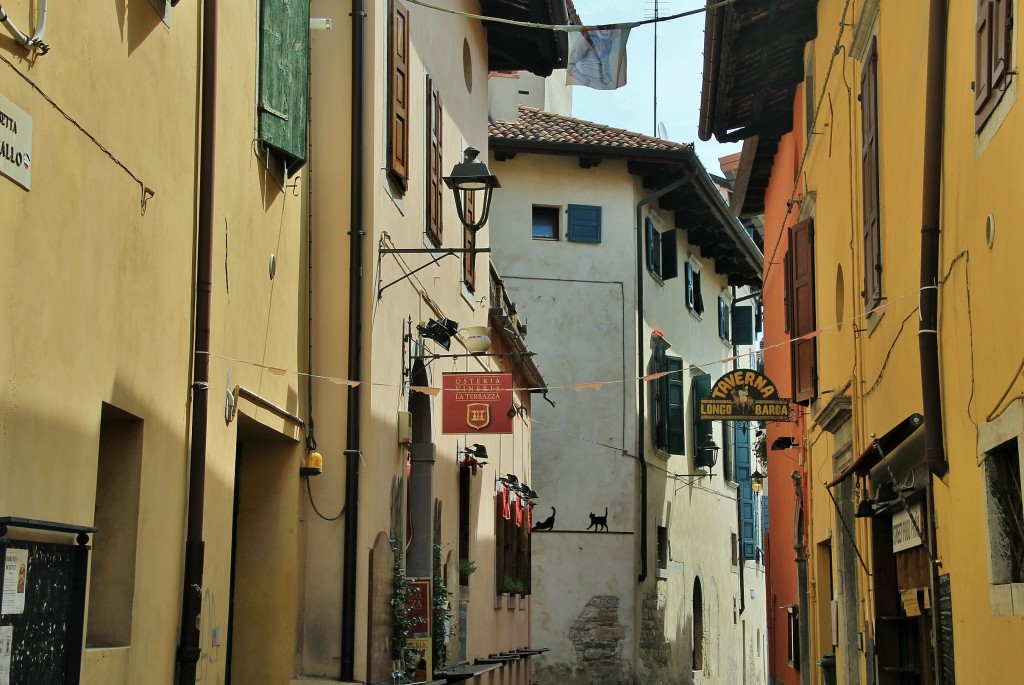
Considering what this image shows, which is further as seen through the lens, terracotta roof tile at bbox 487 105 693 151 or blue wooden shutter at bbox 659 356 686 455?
blue wooden shutter at bbox 659 356 686 455

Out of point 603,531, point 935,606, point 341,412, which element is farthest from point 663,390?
point 935,606

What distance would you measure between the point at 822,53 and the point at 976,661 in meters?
9.24

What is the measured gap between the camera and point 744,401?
17.0 meters

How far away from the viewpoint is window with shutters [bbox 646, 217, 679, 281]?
1137 inches

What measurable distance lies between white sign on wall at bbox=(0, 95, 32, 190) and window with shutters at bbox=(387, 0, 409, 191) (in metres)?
6.99

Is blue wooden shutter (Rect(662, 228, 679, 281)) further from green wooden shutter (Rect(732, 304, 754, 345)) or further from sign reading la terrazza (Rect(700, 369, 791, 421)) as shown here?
sign reading la terrazza (Rect(700, 369, 791, 421))

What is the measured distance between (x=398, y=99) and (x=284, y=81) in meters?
2.49

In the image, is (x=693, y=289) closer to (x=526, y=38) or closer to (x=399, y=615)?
(x=526, y=38)

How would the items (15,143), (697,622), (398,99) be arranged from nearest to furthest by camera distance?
(15,143)
(398,99)
(697,622)

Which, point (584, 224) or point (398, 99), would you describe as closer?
point (398, 99)

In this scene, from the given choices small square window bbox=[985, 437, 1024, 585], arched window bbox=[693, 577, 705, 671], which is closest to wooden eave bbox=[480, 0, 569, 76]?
small square window bbox=[985, 437, 1024, 585]

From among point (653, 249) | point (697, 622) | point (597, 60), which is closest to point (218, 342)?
point (597, 60)

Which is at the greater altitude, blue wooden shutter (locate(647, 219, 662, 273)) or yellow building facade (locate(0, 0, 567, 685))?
blue wooden shutter (locate(647, 219, 662, 273))

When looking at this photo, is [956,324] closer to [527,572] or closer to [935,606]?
[935,606]
